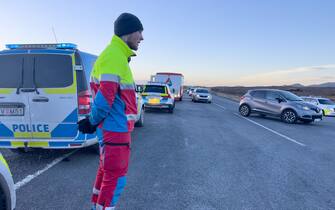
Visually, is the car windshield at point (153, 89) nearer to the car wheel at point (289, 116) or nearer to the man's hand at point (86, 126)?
the car wheel at point (289, 116)

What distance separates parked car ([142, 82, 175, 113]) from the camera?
16.8m

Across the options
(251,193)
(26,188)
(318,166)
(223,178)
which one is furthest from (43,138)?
(318,166)

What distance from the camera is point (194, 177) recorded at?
5.11m

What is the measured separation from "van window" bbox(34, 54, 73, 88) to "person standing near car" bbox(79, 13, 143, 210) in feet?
8.95

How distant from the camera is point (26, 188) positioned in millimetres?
4207

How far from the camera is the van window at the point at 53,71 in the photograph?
Result: 205 inches

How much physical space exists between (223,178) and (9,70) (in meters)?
4.46

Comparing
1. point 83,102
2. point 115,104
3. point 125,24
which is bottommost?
point 83,102

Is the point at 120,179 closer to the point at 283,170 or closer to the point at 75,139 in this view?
the point at 75,139

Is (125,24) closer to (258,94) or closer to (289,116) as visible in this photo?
(289,116)

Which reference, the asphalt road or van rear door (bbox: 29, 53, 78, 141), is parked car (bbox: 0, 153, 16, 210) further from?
van rear door (bbox: 29, 53, 78, 141)

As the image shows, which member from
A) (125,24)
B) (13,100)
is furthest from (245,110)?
(125,24)

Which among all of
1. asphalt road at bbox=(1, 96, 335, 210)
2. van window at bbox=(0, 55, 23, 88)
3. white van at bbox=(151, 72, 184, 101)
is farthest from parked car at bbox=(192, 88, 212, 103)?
van window at bbox=(0, 55, 23, 88)

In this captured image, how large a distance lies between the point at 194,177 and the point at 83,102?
8.23 feet
